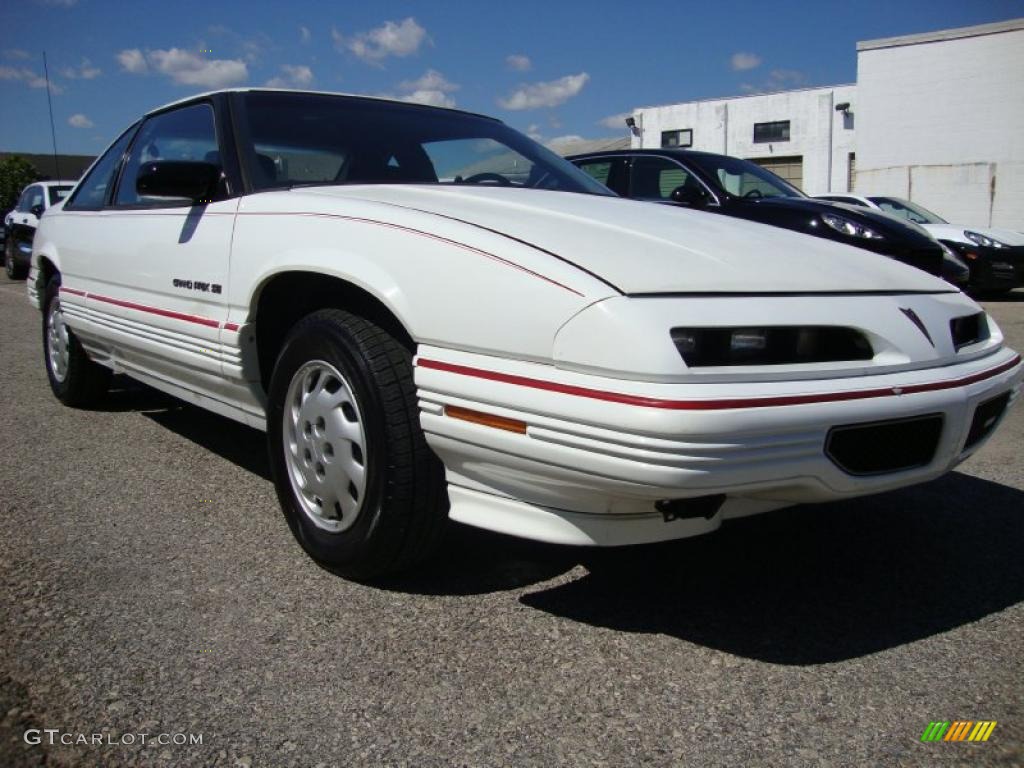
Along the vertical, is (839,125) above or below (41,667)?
above

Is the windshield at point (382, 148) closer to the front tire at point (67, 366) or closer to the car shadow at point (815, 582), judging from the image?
the car shadow at point (815, 582)

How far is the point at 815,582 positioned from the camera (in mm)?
2488

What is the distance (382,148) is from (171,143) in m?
1.10

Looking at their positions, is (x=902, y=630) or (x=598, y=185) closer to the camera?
(x=902, y=630)

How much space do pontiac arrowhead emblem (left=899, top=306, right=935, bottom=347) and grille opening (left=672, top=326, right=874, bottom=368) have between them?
198 millimetres

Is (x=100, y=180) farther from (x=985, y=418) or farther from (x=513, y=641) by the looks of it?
(x=985, y=418)

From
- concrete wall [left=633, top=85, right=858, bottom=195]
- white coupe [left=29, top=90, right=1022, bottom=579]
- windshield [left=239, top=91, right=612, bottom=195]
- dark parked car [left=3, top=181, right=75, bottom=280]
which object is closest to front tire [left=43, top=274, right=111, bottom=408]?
white coupe [left=29, top=90, right=1022, bottom=579]

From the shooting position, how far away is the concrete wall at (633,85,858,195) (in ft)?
96.7

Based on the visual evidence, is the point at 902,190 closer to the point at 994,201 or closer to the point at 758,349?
the point at 994,201

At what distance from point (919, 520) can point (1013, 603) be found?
26.3 inches

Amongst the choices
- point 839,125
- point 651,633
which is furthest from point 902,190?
point 651,633

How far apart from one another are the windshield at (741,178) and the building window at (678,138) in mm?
26415

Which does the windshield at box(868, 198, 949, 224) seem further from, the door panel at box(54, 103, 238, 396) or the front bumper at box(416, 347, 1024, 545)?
the front bumper at box(416, 347, 1024, 545)

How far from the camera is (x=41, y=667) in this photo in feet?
6.40
